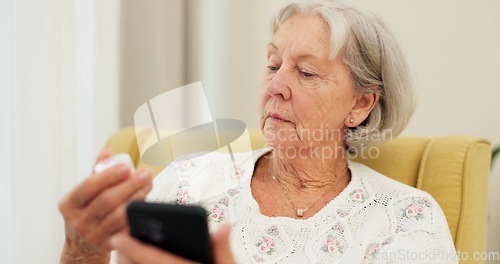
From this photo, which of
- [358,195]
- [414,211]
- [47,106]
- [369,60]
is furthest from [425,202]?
[47,106]

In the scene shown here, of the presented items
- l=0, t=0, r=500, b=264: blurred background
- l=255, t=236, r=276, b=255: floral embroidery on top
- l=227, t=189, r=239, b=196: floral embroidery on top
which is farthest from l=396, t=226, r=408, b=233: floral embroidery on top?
l=0, t=0, r=500, b=264: blurred background

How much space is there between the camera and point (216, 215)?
4.11 feet

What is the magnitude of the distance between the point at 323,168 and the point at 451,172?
29 cm

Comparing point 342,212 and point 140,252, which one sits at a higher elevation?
point 140,252

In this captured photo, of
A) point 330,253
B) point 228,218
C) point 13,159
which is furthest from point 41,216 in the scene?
point 330,253

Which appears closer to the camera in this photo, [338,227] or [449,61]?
[338,227]

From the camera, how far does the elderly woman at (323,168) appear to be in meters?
1.17

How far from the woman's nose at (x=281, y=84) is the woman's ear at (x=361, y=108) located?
0.19 meters

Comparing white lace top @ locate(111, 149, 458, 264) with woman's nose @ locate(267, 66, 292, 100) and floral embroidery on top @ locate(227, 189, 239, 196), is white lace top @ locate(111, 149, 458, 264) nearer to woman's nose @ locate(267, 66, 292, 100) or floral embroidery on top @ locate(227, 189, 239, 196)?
floral embroidery on top @ locate(227, 189, 239, 196)

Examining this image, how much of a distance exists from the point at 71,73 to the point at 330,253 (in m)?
1.14

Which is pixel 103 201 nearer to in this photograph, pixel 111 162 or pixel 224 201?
pixel 111 162

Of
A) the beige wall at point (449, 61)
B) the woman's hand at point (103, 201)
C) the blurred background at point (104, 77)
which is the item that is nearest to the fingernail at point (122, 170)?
the woman's hand at point (103, 201)

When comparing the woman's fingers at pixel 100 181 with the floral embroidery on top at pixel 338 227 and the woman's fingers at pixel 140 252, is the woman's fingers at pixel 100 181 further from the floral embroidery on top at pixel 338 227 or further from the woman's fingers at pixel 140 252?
the floral embroidery on top at pixel 338 227

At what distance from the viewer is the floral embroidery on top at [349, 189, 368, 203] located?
1274 millimetres
